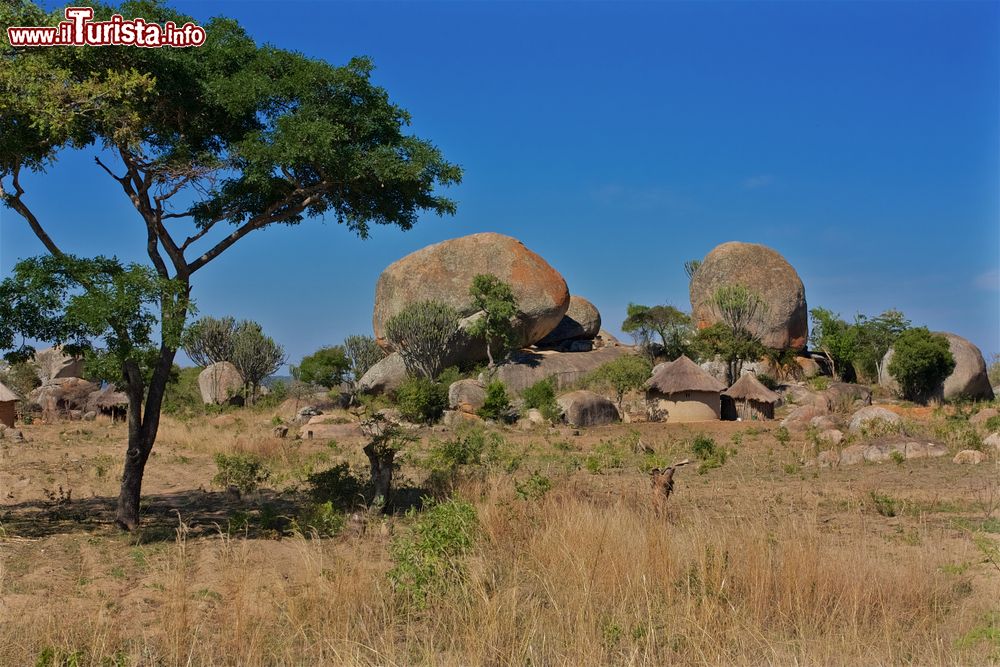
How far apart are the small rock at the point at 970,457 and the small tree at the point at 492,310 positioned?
23.0m

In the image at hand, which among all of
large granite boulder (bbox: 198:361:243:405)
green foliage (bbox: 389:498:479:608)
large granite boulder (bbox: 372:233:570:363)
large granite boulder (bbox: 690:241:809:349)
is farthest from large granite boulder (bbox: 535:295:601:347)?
green foliage (bbox: 389:498:479:608)

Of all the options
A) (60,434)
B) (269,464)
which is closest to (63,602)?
(269,464)

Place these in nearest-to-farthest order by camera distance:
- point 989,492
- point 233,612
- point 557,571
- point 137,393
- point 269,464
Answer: point 233,612 < point 557,571 < point 137,393 < point 989,492 < point 269,464

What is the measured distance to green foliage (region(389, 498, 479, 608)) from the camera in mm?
6160

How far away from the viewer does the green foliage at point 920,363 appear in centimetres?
3116

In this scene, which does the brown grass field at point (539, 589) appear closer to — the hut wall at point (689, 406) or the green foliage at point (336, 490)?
the green foliage at point (336, 490)

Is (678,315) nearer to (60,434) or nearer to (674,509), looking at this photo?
(60,434)

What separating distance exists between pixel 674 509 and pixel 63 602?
5559 millimetres

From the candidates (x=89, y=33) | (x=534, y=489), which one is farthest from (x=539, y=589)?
(x=89, y=33)

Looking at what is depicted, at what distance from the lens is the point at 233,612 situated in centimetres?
562

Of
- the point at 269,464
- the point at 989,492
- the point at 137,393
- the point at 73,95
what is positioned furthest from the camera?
the point at 269,464

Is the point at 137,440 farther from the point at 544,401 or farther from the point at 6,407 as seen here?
the point at 544,401

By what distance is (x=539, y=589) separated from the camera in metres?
6.37

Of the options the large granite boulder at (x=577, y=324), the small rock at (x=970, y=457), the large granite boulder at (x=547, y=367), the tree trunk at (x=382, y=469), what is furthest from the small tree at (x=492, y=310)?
the tree trunk at (x=382, y=469)
